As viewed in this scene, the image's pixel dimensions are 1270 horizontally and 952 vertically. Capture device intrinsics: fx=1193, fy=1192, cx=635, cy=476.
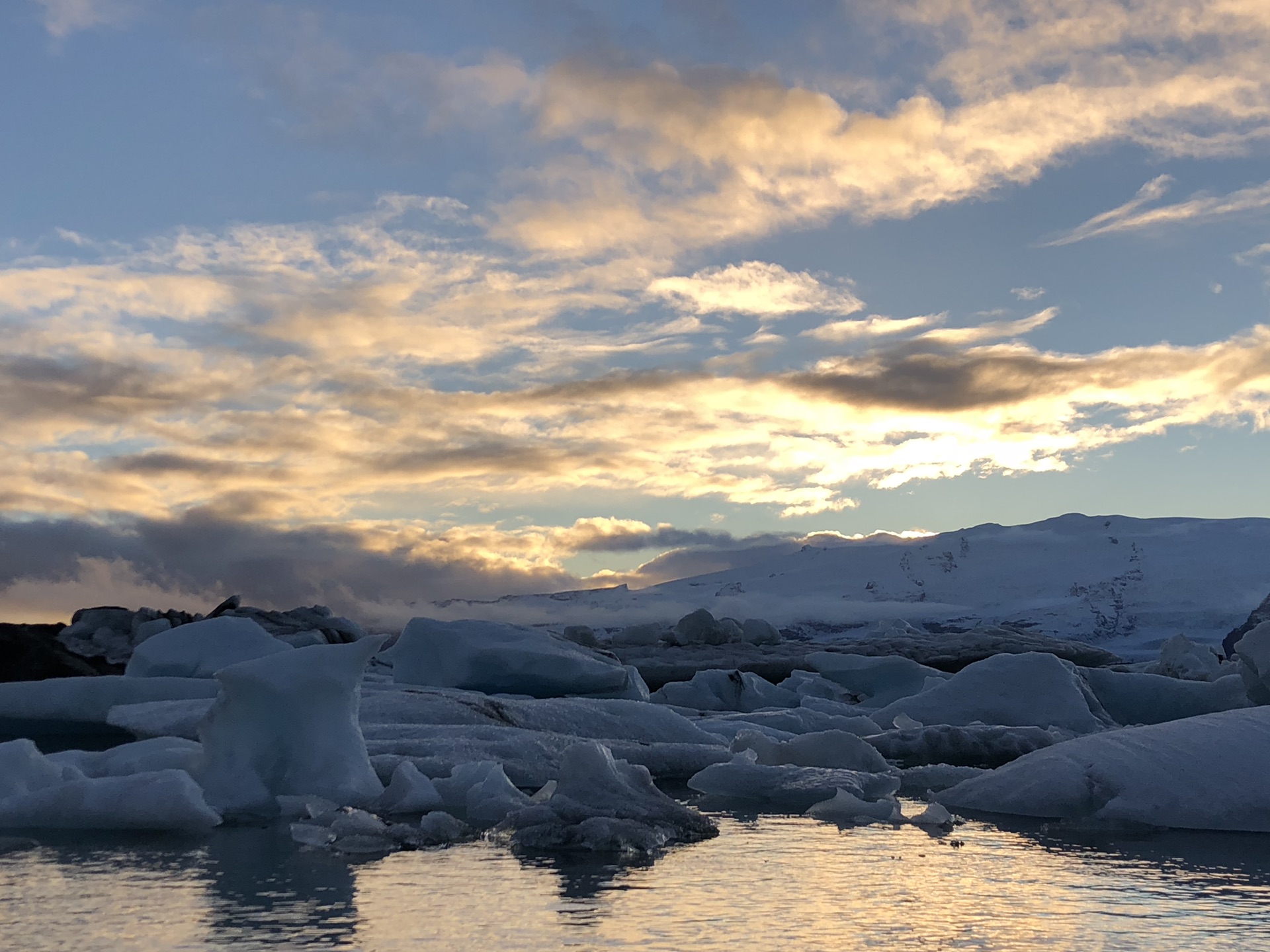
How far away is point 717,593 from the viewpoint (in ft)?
369

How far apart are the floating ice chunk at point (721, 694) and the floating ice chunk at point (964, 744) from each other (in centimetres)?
674

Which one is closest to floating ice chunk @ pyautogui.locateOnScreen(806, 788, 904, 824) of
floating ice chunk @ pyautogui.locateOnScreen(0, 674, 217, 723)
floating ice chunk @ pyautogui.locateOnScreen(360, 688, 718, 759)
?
floating ice chunk @ pyautogui.locateOnScreen(360, 688, 718, 759)

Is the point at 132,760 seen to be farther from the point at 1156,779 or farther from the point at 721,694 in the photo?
the point at 721,694

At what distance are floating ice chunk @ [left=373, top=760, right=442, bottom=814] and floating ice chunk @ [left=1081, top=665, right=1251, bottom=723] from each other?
13937 millimetres

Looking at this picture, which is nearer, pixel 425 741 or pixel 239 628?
pixel 425 741

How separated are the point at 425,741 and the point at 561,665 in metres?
7.03

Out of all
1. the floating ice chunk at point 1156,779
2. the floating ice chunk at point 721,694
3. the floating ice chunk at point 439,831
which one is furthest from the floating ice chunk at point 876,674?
the floating ice chunk at point 439,831

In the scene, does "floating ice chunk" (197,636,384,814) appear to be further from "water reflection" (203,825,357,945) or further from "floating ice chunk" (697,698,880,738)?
"floating ice chunk" (697,698,880,738)

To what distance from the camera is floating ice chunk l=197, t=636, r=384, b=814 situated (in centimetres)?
785

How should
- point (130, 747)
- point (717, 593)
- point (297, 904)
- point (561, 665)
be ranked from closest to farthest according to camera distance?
point (297, 904)
point (130, 747)
point (561, 665)
point (717, 593)

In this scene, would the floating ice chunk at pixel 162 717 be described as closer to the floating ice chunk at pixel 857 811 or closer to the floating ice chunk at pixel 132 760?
the floating ice chunk at pixel 132 760

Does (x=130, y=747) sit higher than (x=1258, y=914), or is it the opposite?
(x=130, y=747)

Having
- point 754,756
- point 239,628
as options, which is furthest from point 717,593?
point 754,756

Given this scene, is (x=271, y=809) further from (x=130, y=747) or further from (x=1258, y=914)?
(x=1258, y=914)
